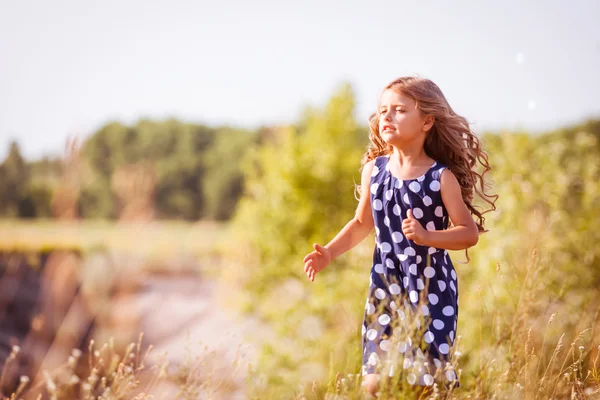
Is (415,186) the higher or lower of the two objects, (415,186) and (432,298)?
the higher

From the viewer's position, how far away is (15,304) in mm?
16312

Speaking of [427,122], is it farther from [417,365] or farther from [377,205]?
[417,365]

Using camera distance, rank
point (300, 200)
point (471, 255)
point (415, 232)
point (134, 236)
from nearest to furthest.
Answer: point (415, 232) → point (134, 236) → point (471, 255) → point (300, 200)

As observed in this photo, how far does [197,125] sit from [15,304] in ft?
75.8

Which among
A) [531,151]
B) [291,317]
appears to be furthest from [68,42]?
[531,151]

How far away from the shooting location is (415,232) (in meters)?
1.95

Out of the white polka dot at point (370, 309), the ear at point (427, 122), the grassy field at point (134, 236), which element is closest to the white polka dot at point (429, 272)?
the white polka dot at point (370, 309)

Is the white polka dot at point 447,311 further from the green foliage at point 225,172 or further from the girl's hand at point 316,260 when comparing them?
the green foliage at point 225,172

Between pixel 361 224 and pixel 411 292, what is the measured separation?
0.45 metres

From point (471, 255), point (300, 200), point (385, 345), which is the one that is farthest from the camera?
point (300, 200)

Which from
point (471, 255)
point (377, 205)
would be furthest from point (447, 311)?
point (471, 255)

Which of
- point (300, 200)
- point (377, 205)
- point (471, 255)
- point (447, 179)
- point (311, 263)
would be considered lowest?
point (471, 255)

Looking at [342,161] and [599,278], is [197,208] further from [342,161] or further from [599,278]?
[599,278]

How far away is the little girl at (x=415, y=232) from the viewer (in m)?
2.03
